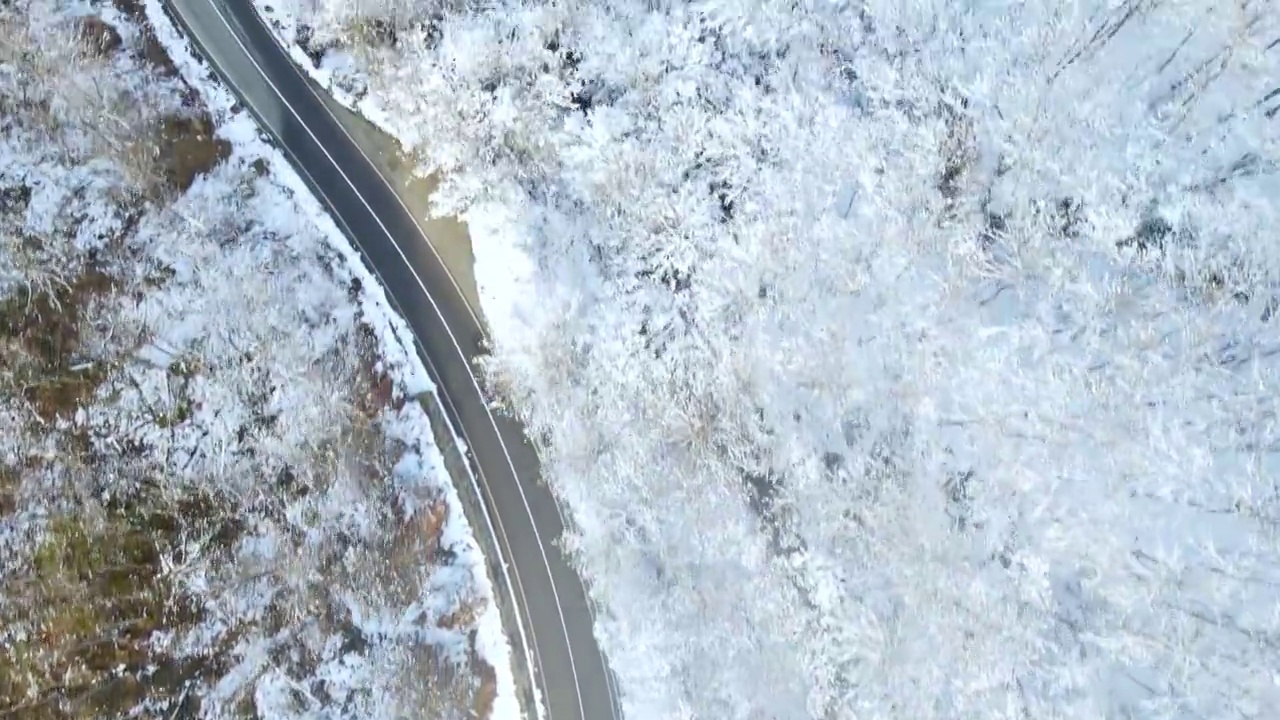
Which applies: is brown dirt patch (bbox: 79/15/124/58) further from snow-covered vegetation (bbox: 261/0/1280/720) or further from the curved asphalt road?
snow-covered vegetation (bbox: 261/0/1280/720)

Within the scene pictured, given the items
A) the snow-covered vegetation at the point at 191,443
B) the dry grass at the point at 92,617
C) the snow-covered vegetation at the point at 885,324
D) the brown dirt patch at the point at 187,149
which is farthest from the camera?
the brown dirt patch at the point at 187,149

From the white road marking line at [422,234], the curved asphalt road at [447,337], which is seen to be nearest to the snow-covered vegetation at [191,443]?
the curved asphalt road at [447,337]

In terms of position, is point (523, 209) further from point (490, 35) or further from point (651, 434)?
point (651, 434)

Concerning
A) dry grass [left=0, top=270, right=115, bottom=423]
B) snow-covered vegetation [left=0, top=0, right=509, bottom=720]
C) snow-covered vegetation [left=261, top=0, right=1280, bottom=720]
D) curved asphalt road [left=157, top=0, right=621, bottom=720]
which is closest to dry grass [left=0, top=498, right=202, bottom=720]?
snow-covered vegetation [left=0, top=0, right=509, bottom=720]

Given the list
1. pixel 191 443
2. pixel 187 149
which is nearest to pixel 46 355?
pixel 191 443

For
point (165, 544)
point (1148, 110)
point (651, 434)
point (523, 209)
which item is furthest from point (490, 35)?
point (1148, 110)

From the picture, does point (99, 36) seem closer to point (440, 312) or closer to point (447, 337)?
point (440, 312)

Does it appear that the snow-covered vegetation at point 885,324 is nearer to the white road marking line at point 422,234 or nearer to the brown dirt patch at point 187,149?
the white road marking line at point 422,234

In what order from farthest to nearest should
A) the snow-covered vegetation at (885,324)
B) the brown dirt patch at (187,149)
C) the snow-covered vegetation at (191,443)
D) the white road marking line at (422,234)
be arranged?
the brown dirt patch at (187,149) → the white road marking line at (422,234) → the snow-covered vegetation at (885,324) → the snow-covered vegetation at (191,443)

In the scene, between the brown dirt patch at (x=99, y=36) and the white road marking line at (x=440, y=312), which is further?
the brown dirt patch at (x=99, y=36)

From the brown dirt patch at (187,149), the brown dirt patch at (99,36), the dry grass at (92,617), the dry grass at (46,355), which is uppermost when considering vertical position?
the brown dirt patch at (99,36)
